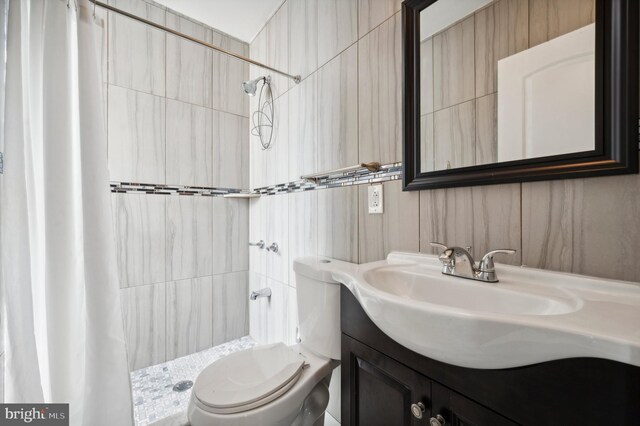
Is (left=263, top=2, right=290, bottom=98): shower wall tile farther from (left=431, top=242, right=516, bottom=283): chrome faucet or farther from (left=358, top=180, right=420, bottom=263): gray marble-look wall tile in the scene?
(left=431, top=242, right=516, bottom=283): chrome faucet

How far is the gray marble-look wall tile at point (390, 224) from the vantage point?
41.1 inches

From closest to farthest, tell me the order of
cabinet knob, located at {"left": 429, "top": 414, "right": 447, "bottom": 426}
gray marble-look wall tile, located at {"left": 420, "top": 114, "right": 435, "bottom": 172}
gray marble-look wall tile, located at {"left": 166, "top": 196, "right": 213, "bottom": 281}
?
cabinet knob, located at {"left": 429, "top": 414, "right": 447, "bottom": 426}, gray marble-look wall tile, located at {"left": 420, "top": 114, "right": 435, "bottom": 172}, gray marble-look wall tile, located at {"left": 166, "top": 196, "right": 213, "bottom": 281}

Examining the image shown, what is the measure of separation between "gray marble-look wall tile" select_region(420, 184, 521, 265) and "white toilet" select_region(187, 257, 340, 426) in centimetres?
45

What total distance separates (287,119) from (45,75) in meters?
1.16

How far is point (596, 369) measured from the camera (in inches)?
16.4

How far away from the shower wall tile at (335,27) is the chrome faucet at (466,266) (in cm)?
112

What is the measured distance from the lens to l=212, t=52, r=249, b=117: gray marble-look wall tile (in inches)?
82.3

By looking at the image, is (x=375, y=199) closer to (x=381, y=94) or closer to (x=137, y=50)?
(x=381, y=94)

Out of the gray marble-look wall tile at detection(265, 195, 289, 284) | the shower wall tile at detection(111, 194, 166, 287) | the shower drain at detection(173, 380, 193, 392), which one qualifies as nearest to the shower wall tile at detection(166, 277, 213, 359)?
the shower wall tile at detection(111, 194, 166, 287)

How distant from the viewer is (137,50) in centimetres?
178

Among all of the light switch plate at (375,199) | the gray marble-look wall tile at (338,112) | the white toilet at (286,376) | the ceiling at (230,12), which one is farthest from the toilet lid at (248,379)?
the ceiling at (230,12)

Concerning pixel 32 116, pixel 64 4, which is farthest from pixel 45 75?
pixel 64 4

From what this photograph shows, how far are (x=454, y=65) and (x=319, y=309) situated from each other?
1061mm

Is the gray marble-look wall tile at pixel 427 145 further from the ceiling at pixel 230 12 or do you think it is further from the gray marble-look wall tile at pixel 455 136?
the ceiling at pixel 230 12
